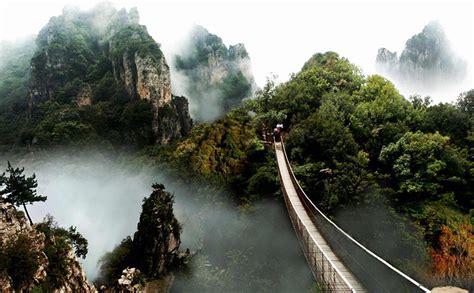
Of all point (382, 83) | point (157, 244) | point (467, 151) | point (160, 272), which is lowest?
point (160, 272)

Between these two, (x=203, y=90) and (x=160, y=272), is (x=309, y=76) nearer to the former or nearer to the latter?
(x=160, y=272)

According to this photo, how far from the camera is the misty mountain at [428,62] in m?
80.2

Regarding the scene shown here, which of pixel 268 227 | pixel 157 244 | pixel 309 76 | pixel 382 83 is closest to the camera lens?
pixel 268 227

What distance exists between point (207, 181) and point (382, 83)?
17677 millimetres

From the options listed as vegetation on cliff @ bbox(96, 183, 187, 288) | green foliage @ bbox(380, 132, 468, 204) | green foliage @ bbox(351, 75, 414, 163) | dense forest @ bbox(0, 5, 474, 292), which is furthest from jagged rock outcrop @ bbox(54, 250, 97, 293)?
green foliage @ bbox(351, 75, 414, 163)

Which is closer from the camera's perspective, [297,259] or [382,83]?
[297,259]

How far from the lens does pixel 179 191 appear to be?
30.3 meters

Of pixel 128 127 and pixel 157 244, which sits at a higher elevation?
pixel 128 127

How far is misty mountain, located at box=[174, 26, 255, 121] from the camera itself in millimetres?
93188

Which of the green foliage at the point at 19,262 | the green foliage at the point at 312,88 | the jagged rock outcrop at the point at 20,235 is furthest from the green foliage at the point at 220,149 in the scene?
the green foliage at the point at 19,262

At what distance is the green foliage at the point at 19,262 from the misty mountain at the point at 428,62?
267 ft

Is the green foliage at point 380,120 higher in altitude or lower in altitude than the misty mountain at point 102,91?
lower

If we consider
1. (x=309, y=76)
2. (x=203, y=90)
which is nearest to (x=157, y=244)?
(x=309, y=76)

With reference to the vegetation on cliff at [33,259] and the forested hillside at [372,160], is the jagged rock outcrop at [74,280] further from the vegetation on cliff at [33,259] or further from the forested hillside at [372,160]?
the forested hillside at [372,160]
